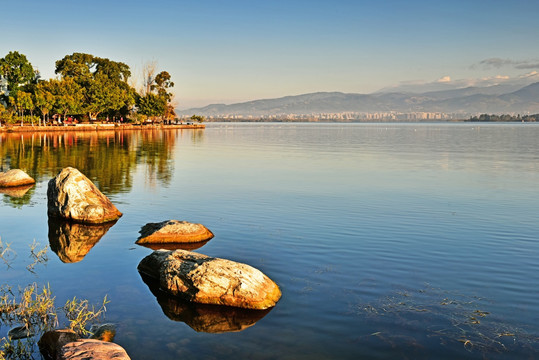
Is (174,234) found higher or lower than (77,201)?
lower

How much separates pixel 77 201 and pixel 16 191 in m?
10.8

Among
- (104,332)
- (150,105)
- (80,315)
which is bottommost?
(104,332)

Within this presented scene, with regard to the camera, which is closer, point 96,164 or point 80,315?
point 80,315

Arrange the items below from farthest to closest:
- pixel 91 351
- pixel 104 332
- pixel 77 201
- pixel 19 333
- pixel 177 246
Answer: pixel 77 201, pixel 177 246, pixel 104 332, pixel 19 333, pixel 91 351

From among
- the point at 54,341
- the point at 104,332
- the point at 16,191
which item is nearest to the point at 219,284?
the point at 104,332

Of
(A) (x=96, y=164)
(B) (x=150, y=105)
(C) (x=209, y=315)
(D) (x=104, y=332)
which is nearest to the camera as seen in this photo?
(D) (x=104, y=332)

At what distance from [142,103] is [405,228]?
130m

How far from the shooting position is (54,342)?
29.4 feet

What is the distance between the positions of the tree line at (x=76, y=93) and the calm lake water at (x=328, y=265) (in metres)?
80.8

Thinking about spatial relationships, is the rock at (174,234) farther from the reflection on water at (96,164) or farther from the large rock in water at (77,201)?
the reflection on water at (96,164)

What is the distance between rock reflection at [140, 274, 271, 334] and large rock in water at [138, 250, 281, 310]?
0.18 meters

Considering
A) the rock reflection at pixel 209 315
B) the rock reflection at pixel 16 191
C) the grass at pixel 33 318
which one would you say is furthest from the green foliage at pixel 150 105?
the rock reflection at pixel 209 315

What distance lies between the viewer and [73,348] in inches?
314

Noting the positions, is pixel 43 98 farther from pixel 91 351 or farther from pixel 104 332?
pixel 91 351
